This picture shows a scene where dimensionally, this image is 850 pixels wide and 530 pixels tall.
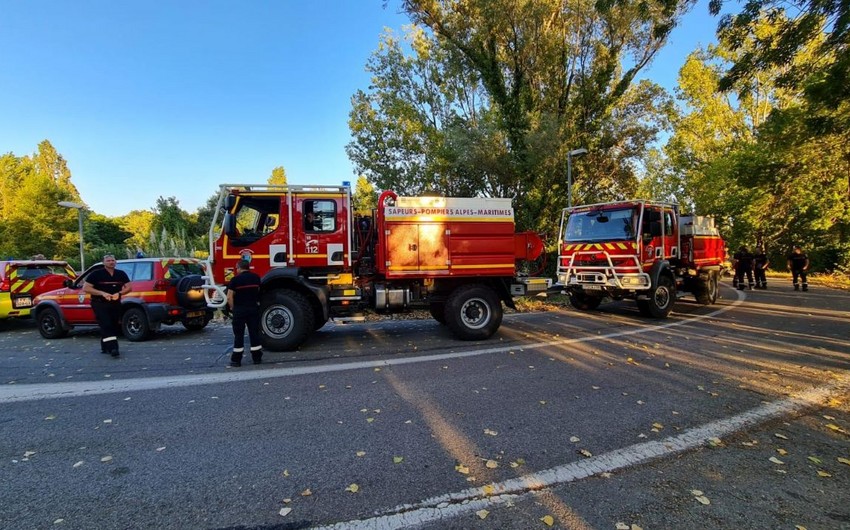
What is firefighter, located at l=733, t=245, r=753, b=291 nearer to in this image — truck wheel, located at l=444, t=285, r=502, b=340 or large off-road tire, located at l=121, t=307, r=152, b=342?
truck wheel, located at l=444, t=285, r=502, b=340

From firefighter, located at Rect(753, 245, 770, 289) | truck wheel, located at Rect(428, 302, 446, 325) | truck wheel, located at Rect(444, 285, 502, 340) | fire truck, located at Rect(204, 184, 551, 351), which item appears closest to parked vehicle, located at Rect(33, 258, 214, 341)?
fire truck, located at Rect(204, 184, 551, 351)

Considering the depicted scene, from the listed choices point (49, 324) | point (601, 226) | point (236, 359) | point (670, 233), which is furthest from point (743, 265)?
A: point (49, 324)

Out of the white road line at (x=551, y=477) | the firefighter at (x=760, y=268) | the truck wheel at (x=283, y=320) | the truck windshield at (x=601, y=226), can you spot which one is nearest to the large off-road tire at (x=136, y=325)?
the truck wheel at (x=283, y=320)

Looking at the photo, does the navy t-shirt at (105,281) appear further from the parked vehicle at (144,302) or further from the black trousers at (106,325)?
the parked vehicle at (144,302)

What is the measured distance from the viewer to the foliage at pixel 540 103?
61.0ft

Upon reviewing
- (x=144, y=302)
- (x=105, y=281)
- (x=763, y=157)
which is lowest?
(x=144, y=302)

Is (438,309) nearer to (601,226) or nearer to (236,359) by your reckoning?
(236,359)

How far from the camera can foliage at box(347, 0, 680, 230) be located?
18578 millimetres

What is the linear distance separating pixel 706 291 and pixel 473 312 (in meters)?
9.10

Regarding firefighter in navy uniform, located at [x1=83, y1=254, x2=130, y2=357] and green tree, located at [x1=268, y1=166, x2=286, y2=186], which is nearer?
firefighter in navy uniform, located at [x1=83, y1=254, x2=130, y2=357]

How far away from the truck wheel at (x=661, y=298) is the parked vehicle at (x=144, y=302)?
34.9 ft

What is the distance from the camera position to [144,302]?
8.86 meters

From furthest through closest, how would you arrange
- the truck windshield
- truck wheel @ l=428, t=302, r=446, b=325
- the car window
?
the truck windshield, the car window, truck wheel @ l=428, t=302, r=446, b=325

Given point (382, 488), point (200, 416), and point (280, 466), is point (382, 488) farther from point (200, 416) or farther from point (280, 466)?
point (200, 416)
